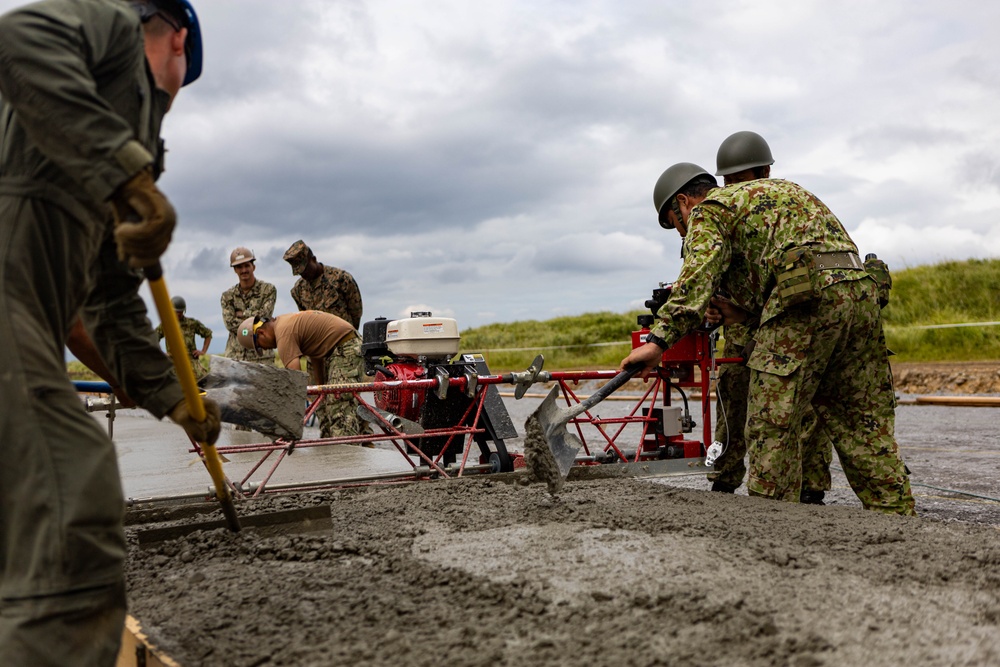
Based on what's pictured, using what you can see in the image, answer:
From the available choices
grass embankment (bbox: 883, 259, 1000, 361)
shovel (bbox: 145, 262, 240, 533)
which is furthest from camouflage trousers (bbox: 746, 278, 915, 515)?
grass embankment (bbox: 883, 259, 1000, 361)

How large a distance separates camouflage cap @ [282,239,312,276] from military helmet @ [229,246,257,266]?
100 cm

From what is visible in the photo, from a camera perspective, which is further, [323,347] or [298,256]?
[298,256]

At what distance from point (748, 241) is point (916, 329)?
43.6 ft

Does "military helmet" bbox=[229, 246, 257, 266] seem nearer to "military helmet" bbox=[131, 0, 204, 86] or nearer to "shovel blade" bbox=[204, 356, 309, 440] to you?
"shovel blade" bbox=[204, 356, 309, 440]

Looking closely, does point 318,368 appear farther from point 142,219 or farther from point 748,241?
point 142,219

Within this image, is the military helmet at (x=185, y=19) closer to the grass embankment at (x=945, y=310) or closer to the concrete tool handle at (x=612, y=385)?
the concrete tool handle at (x=612, y=385)

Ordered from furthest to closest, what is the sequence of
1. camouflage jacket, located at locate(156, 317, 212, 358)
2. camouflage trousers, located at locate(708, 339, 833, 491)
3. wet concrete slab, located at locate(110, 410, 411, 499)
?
camouflage jacket, located at locate(156, 317, 212, 358)
wet concrete slab, located at locate(110, 410, 411, 499)
camouflage trousers, located at locate(708, 339, 833, 491)

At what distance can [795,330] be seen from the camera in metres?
4.30

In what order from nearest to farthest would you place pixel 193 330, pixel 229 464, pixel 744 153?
pixel 744 153 → pixel 229 464 → pixel 193 330

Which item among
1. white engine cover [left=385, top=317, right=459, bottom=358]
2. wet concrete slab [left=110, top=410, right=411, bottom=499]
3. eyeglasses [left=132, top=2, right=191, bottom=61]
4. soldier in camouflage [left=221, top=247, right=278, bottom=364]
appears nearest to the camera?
eyeglasses [left=132, top=2, right=191, bottom=61]

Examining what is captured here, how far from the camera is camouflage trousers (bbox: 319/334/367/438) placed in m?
8.05

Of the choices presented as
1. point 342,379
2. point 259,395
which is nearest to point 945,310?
point 342,379

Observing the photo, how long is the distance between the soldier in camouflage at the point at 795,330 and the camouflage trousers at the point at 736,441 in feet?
1.18

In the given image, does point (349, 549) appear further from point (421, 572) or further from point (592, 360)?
point (592, 360)
